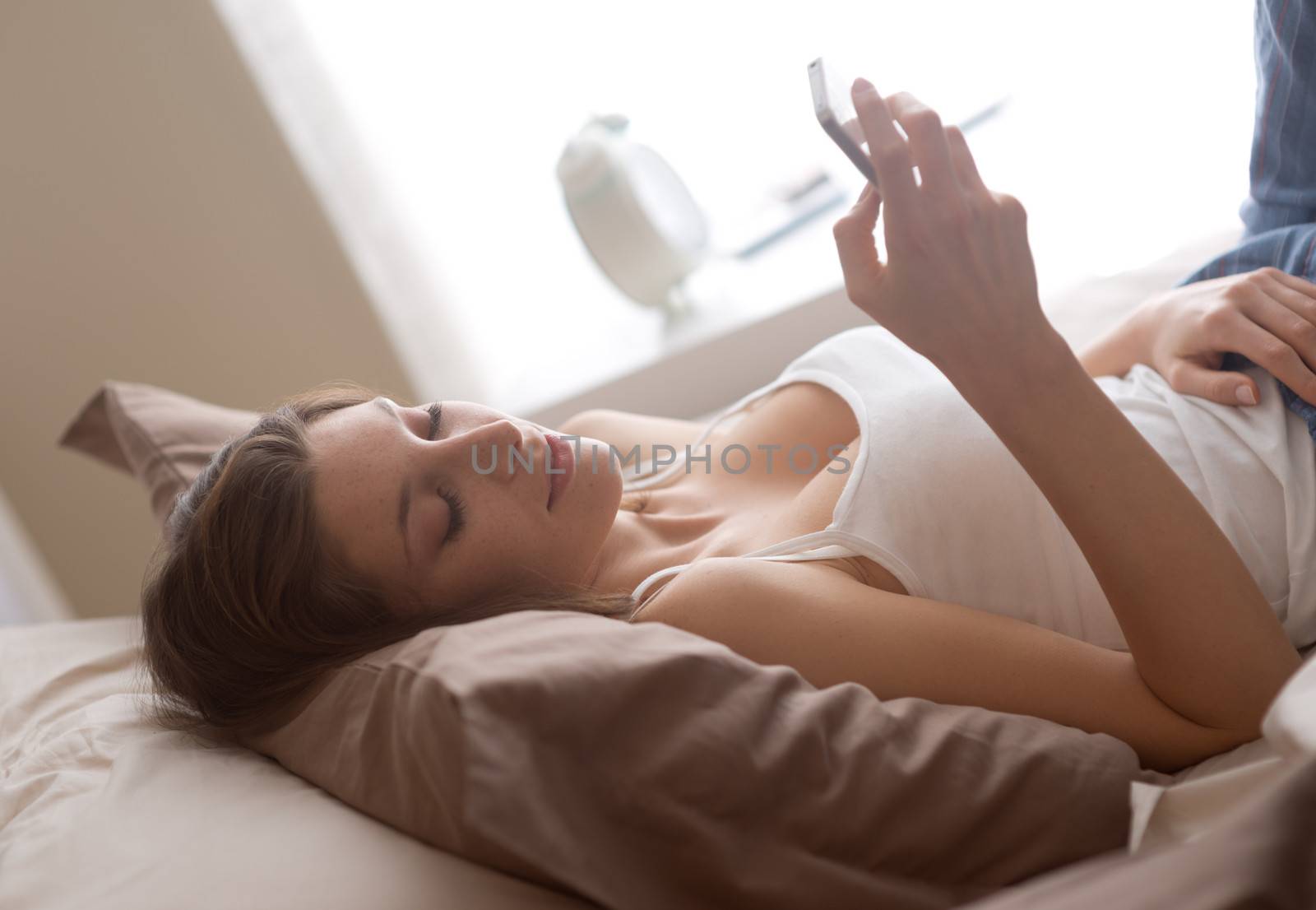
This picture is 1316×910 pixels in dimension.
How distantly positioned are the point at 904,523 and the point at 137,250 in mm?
1983

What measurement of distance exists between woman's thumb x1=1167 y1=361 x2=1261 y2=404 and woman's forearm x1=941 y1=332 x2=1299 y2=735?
0.94ft

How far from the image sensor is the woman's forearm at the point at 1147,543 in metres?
0.79

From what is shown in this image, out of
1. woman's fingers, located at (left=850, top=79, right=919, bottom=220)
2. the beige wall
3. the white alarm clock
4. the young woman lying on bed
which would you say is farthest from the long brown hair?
the beige wall

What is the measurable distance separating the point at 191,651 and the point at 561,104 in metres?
1.56

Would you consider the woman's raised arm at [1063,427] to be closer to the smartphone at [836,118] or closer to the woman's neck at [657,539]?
the smartphone at [836,118]

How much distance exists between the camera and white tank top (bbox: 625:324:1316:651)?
3.14 ft

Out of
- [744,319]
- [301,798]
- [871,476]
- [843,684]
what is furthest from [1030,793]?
Answer: [744,319]

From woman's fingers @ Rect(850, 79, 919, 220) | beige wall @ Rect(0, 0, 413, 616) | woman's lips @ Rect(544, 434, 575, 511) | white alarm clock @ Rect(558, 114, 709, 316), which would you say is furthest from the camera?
beige wall @ Rect(0, 0, 413, 616)

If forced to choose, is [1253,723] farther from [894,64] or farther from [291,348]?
[291,348]

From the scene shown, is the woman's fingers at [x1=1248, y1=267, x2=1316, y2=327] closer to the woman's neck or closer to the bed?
the bed

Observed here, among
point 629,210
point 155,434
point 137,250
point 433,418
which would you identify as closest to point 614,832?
point 433,418

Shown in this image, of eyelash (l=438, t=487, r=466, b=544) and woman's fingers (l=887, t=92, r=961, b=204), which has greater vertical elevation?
woman's fingers (l=887, t=92, r=961, b=204)

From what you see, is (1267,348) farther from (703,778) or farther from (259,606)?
(259,606)

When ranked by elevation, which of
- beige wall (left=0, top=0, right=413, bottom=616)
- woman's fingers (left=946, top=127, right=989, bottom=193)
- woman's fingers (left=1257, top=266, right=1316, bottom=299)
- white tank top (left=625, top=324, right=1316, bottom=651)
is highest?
beige wall (left=0, top=0, right=413, bottom=616)
